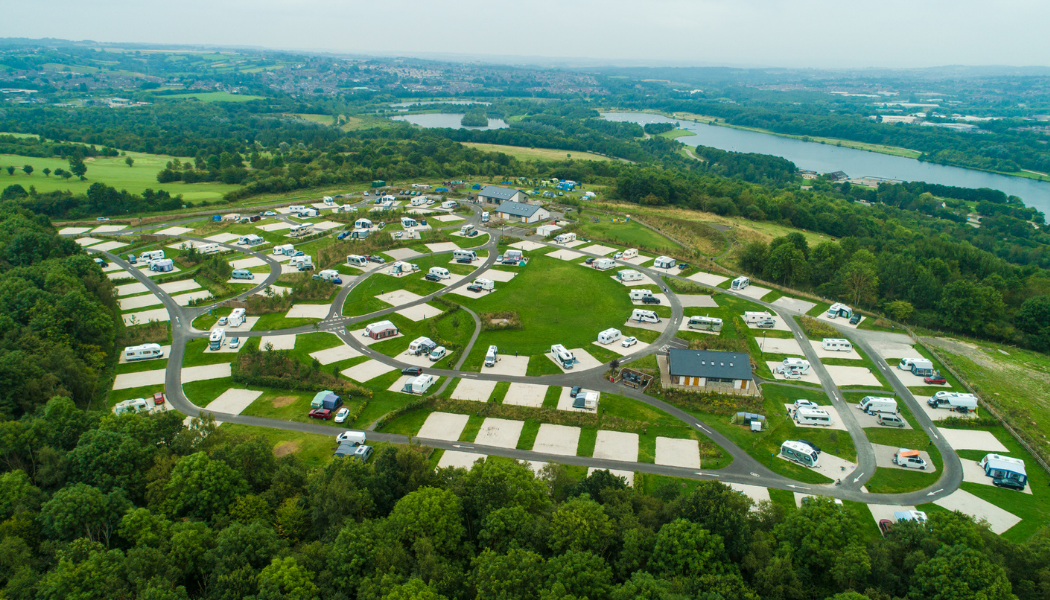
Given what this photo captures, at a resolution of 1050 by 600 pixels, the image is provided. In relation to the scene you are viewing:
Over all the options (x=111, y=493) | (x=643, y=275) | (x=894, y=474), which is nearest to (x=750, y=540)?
(x=894, y=474)

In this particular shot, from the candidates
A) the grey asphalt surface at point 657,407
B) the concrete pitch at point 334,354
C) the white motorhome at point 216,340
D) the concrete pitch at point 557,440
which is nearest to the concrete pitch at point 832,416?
the grey asphalt surface at point 657,407

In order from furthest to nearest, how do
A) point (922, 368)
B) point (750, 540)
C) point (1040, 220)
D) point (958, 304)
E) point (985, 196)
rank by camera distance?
point (985, 196) → point (1040, 220) → point (958, 304) → point (922, 368) → point (750, 540)

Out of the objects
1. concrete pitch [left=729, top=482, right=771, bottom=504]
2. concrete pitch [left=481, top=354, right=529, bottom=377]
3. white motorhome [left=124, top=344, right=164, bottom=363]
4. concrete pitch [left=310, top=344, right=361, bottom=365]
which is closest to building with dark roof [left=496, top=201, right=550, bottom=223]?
concrete pitch [left=481, top=354, right=529, bottom=377]

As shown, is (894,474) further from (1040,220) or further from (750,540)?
(1040,220)

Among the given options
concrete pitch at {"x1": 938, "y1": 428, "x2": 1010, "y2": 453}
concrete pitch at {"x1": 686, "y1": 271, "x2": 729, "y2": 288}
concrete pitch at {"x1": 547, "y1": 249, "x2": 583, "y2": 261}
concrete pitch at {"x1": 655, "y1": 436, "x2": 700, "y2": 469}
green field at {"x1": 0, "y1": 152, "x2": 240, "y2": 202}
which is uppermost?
green field at {"x1": 0, "y1": 152, "x2": 240, "y2": 202}

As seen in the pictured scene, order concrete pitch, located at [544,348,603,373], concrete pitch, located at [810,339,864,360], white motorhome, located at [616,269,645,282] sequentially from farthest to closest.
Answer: white motorhome, located at [616,269,645,282]
concrete pitch, located at [810,339,864,360]
concrete pitch, located at [544,348,603,373]

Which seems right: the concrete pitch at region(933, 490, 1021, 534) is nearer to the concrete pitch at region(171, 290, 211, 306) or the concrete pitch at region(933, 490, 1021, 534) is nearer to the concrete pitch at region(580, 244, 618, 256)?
the concrete pitch at region(580, 244, 618, 256)

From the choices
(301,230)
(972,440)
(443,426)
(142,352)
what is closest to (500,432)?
(443,426)

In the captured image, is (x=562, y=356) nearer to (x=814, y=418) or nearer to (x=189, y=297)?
(x=814, y=418)
